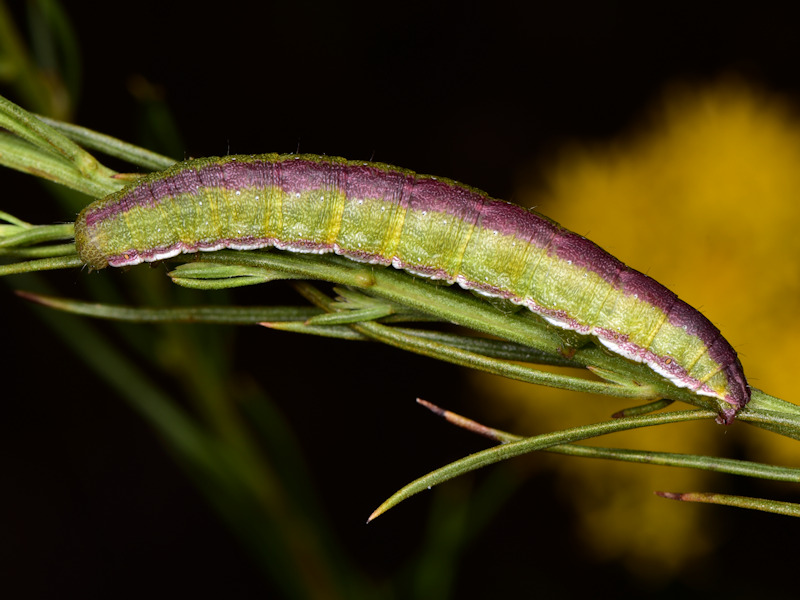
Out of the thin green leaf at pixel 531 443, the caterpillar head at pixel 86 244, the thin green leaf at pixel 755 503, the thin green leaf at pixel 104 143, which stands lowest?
the thin green leaf at pixel 755 503

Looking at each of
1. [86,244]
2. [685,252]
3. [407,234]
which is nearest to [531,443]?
[407,234]

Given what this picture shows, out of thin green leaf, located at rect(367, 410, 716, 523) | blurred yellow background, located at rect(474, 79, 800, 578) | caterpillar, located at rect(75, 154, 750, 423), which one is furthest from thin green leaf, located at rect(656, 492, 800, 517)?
blurred yellow background, located at rect(474, 79, 800, 578)

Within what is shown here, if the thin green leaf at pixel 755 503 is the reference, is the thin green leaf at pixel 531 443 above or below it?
above

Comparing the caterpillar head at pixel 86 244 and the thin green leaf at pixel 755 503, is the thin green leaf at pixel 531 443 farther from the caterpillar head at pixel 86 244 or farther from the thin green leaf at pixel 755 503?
the caterpillar head at pixel 86 244

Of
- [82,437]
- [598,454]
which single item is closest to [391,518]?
[82,437]

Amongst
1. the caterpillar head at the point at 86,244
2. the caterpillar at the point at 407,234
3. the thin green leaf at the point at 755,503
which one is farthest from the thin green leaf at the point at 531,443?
the caterpillar head at the point at 86,244

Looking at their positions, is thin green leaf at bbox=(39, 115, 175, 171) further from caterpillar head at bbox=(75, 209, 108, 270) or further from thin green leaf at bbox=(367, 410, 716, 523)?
thin green leaf at bbox=(367, 410, 716, 523)
